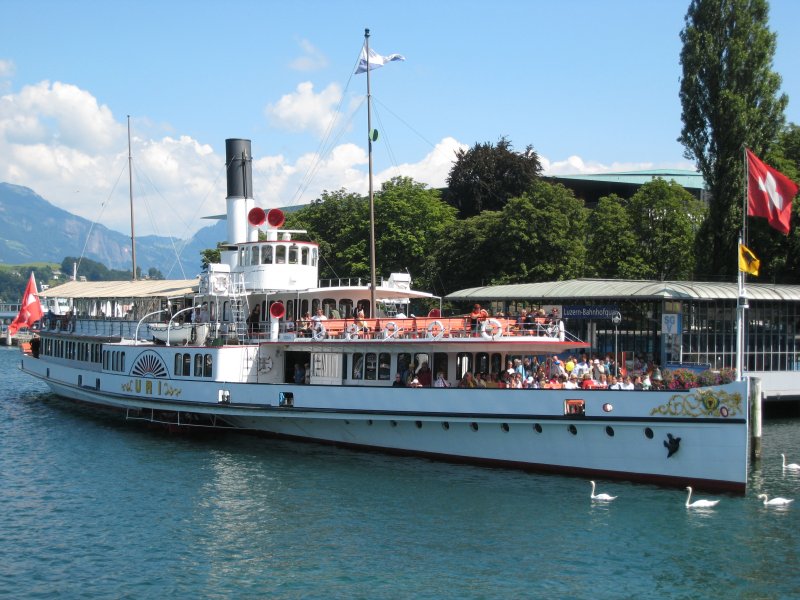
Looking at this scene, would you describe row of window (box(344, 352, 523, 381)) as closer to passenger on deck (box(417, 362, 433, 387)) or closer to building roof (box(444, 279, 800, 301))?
passenger on deck (box(417, 362, 433, 387))

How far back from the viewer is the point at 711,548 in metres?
20.8

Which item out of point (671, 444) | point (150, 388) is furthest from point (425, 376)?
point (150, 388)

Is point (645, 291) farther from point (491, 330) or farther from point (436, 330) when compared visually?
point (436, 330)

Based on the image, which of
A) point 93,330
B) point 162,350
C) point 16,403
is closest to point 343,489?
point 162,350

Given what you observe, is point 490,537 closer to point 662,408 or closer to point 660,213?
point 662,408

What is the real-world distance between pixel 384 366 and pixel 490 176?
1674 inches

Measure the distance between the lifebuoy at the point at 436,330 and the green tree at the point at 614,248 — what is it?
99.1ft

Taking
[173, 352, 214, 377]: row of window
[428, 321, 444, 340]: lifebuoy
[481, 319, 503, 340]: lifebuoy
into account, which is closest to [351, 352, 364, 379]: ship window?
[428, 321, 444, 340]: lifebuoy

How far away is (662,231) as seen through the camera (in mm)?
56906

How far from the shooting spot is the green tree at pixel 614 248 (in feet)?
186

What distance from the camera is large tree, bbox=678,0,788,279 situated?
46.9m

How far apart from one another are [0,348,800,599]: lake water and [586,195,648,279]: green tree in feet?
87.1

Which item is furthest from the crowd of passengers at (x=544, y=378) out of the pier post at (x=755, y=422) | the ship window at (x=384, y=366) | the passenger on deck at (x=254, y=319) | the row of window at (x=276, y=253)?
the row of window at (x=276, y=253)

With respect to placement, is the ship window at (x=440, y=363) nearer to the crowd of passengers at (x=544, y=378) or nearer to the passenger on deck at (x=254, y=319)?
the crowd of passengers at (x=544, y=378)
